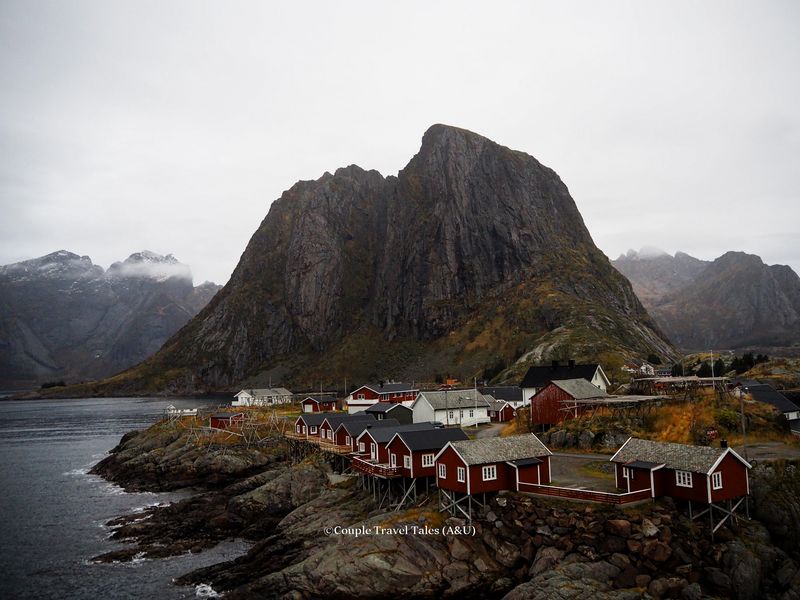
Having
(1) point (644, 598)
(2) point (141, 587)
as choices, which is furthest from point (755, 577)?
(2) point (141, 587)

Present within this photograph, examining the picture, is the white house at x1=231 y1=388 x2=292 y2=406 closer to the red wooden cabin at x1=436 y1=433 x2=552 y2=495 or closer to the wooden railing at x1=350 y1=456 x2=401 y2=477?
the wooden railing at x1=350 y1=456 x2=401 y2=477

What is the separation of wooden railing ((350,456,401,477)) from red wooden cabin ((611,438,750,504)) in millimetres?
17661

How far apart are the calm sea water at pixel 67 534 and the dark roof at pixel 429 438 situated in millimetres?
15970

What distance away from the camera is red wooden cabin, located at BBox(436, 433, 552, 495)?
4088 cm

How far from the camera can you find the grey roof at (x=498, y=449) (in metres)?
41.2

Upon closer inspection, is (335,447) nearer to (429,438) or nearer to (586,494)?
(429,438)

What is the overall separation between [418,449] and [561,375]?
3702 centimetres

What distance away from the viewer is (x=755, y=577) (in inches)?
1257

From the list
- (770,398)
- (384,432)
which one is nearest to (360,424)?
(384,432)

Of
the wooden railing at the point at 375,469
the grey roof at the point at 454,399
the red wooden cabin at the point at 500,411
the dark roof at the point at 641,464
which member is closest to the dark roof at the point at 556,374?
the red wooden cabin at the point at 500,411

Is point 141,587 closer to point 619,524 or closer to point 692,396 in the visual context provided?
point 619,524

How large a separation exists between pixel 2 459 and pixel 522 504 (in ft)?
314

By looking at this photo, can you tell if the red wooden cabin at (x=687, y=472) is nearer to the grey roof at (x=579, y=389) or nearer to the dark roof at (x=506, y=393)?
the grey roof at (x=579, y=389)

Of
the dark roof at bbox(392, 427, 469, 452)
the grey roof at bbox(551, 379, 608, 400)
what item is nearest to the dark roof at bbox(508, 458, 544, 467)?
the dark roof at bbox(392, 427, 469, 452)
